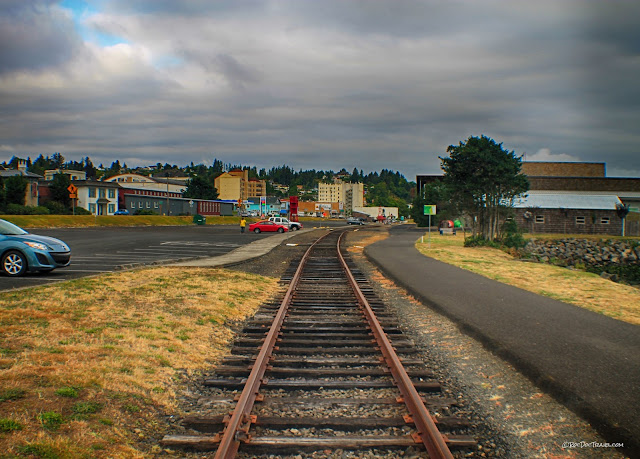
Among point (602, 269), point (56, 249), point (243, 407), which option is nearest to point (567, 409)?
point (243, 407)

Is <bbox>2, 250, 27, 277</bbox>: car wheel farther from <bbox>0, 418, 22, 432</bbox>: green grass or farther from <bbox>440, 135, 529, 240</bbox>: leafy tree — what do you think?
<bbox>440, 135, 529, 240</bbox>: leafy tree

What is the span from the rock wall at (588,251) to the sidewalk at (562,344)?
24.3m

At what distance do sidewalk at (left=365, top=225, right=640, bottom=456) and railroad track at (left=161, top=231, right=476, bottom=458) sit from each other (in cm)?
141

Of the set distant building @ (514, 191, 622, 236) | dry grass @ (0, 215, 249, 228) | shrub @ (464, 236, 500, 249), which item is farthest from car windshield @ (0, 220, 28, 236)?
distant building @ (514, 191, 622, 236)

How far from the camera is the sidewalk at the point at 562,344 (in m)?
5.09

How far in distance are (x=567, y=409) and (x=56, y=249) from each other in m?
13.5

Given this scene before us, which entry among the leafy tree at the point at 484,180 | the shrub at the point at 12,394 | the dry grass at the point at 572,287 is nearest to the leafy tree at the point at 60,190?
the leafy tree at the point at 484,180

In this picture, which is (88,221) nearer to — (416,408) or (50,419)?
(50,419)

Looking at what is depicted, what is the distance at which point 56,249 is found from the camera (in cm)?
1381

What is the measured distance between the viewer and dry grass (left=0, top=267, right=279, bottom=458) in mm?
4285

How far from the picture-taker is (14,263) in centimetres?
1312

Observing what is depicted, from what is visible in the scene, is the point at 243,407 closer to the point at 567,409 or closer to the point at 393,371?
the point at 393,371

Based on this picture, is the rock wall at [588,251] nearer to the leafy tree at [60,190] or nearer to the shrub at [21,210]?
the shrub at [21,210]

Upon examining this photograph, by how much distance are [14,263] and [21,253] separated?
0.35 m
